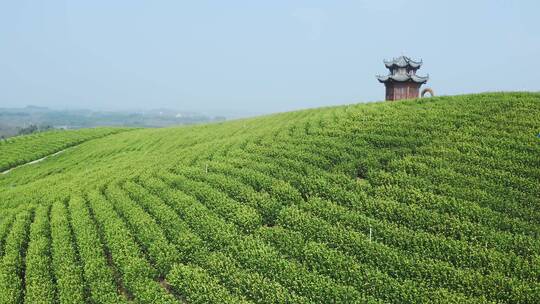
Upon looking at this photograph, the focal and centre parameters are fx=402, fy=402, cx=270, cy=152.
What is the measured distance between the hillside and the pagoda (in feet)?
42.0

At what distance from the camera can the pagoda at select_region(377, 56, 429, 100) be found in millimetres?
34625

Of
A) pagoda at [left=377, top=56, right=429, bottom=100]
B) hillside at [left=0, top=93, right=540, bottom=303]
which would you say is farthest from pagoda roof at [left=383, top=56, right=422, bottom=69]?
hillside at [left=0, top=93, right=540, bottom=303]

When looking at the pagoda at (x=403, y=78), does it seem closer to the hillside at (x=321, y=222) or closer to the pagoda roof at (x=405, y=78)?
the pagoda roof at (x=405, y=78)

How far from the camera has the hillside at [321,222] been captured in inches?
460

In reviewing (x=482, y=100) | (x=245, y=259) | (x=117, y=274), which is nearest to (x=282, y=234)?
Answer: (x=245, y=259)

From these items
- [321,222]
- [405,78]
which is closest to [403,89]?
[405,78]

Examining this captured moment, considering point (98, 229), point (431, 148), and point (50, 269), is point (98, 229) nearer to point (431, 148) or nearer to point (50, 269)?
point (50, 269)

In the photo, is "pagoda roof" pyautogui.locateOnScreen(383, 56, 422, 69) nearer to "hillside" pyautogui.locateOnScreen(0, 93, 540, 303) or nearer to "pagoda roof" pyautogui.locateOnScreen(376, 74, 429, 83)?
"pagoda roof" pyautogui.locateOnScreen(376, 74, 429, 83)

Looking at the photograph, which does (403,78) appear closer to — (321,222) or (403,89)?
(403,89)

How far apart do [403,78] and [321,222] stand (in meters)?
24.1

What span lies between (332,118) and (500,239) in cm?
1365

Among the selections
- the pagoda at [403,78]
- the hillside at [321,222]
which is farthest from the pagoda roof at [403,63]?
the hillside at [321,222]

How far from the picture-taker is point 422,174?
621 inches

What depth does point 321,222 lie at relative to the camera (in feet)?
46.8
